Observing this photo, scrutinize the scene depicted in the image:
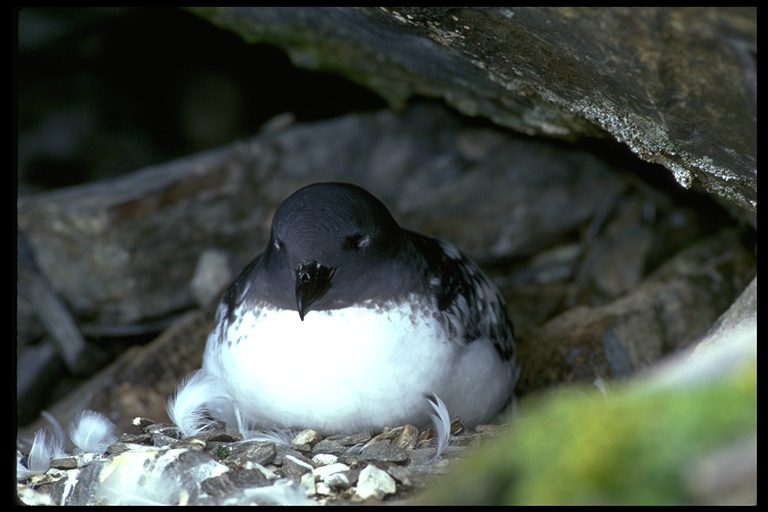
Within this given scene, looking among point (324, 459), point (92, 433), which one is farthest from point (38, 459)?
point (324, 459)

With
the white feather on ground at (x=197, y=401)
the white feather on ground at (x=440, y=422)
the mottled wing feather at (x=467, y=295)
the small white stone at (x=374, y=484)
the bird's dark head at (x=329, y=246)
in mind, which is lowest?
the white feather on ground at (x=197, y=401)

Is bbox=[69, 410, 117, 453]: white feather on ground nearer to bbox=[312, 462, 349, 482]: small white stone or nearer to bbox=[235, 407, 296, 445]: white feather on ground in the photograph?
bbox=[235, 407, 296, 445]: white feather on ground

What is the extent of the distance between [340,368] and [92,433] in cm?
111

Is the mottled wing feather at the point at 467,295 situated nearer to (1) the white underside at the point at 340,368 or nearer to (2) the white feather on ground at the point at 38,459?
(1) the white underside at the point at 340,368

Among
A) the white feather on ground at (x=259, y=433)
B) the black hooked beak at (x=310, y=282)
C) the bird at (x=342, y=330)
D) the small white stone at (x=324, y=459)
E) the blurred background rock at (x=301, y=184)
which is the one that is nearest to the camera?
the small white stone at (x=324, y=459)

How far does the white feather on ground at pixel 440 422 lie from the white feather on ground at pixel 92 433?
52.3 inches

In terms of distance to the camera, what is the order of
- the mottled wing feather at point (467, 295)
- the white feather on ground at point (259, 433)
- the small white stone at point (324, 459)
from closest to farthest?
the small white stone at point (324, 459) → the white feather on ground at point (259, 433) → the mottled wing feather at point (467, 295)

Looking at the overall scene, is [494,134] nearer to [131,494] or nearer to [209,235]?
[209,235]

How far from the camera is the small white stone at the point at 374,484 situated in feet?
9.80

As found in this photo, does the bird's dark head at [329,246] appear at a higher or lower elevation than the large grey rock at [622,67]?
lower

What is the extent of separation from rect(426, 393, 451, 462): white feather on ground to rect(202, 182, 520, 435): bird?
40mm

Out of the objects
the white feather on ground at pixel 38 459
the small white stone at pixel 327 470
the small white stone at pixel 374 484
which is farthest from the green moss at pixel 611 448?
the white feather on ground at pixel 38 459

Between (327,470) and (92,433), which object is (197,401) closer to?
(92,433)

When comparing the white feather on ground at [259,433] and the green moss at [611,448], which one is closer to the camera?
the green moss at [611,448]
